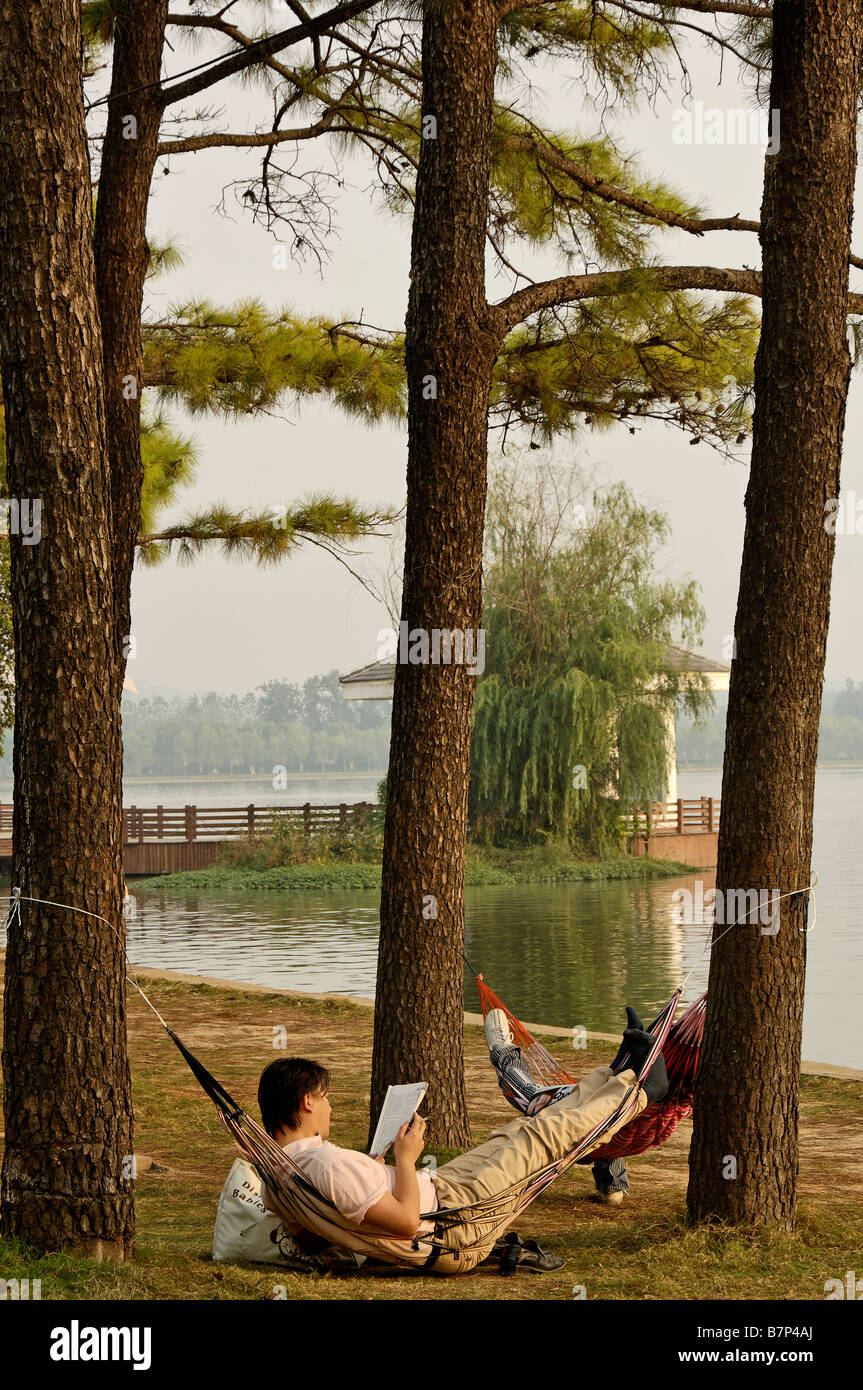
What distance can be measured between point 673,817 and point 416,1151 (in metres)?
24.1

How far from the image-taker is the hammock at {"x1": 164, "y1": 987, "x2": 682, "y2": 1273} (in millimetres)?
3371

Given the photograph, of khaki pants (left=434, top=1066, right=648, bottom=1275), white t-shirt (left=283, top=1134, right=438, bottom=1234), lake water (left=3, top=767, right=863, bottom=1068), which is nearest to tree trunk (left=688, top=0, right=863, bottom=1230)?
khaki pants (left=434, top=1066, right=648, bottom=1275)

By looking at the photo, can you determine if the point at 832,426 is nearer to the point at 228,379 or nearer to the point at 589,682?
the point at 228,379

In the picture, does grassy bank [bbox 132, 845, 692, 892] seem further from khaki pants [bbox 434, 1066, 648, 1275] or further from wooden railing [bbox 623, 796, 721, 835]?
khaki pants [bbox 434, 1066, 648, 1275]

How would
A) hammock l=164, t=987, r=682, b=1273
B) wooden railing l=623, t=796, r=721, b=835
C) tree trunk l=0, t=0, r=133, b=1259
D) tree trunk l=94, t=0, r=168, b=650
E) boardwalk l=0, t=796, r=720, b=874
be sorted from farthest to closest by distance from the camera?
boardwalk l=0, t=796, r=720, b=874, wooden railing l=623, t=796, r=721, b=835, tree trunk l=94, t=0, r=168, b=650, tree trunk l=0, t=0, r=133, b=1259, hammock l=164, t=987, r=682, b=1273

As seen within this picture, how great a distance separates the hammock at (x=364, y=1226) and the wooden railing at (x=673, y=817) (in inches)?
808

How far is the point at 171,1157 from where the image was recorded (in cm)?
545

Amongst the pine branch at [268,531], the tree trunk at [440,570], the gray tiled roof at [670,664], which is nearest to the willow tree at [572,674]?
the gray tiled roof at [670,664]

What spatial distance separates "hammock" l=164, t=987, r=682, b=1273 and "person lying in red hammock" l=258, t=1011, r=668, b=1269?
0.07 ft

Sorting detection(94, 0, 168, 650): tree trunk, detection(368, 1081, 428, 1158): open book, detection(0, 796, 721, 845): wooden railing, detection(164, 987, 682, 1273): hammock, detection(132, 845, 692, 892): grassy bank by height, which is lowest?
detection(132, 845, 692, 892): grassy bank

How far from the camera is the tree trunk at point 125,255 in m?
6.18

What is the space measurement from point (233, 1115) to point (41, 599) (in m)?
1.30

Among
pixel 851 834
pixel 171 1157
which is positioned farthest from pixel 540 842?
pixel 171 1157

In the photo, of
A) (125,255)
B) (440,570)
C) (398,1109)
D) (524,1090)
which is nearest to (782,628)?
(440,570)
